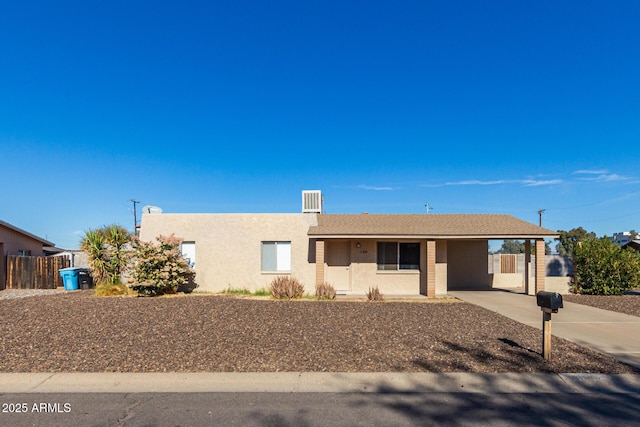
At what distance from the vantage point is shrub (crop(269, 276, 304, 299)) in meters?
15.0

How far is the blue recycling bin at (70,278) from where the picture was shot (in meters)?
19.0

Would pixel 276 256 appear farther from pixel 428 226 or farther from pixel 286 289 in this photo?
pixel 428 226

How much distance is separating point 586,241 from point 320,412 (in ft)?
59.0

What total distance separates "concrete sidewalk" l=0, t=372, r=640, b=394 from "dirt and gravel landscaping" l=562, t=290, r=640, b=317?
344 inches

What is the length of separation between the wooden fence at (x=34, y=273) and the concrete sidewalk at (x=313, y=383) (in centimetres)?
1652

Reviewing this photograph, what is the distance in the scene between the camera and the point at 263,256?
56.0 ft

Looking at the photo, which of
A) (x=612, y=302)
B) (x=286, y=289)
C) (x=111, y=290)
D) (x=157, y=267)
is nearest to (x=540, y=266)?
(x=612, y=302)

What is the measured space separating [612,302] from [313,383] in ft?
46.7

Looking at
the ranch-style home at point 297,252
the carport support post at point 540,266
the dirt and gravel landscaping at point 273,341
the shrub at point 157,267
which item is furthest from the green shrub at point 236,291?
the carport support post at point 540,266

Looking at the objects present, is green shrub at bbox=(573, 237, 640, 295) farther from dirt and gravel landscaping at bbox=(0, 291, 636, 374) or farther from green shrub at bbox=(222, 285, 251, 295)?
green shrub at bbox=(222, 285, 251, 295)

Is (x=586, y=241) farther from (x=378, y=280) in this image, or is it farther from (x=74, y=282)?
(x=74, y=282)

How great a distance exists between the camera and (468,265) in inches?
780

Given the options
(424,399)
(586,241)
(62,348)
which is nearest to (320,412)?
(424,399)

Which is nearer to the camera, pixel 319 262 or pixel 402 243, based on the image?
pixel 319 262
